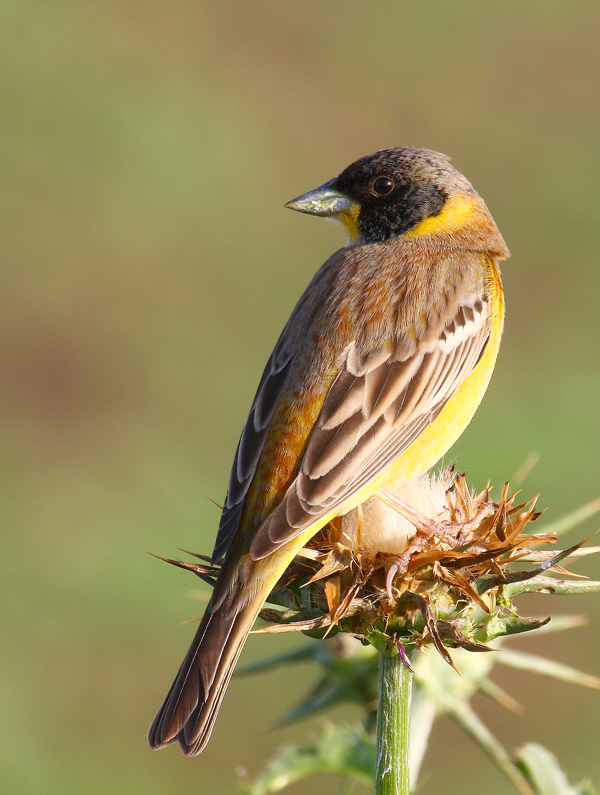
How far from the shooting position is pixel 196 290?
14414mm

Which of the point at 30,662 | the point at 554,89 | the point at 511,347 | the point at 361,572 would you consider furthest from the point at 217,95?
the point at 361,572

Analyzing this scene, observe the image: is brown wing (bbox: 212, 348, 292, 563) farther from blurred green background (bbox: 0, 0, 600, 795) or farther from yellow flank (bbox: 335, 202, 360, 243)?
blurred green background (bbox: 0, 0, 600, 795)

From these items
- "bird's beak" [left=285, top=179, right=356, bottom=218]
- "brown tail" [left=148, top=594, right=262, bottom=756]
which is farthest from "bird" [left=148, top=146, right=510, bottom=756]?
"bird's beak" [left=285, top=179, right=356, bottom=218]

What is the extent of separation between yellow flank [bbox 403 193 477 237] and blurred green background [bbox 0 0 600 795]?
4.81 metres

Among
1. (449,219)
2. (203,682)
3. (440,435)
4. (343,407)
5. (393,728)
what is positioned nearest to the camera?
(393,728)

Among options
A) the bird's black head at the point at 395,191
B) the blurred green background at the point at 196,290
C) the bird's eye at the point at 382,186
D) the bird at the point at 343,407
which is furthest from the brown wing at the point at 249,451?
the blurred green background at the point at 196,290

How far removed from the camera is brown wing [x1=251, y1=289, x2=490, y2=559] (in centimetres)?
378

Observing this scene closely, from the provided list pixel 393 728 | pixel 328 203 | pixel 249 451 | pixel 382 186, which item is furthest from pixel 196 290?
pixel 393 728

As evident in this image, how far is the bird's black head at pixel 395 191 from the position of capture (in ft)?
17.3

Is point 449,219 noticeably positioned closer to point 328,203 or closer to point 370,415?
point 328,203

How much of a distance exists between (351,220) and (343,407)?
5.18ft

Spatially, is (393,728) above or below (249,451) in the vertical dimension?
below

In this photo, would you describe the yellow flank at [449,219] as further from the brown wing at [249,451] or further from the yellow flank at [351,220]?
the brown wing at [249,451]

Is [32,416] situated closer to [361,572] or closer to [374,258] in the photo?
[374,258]
